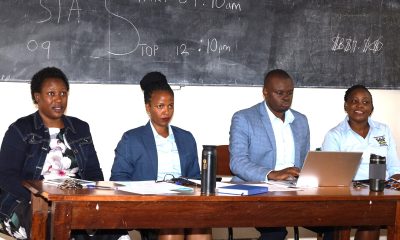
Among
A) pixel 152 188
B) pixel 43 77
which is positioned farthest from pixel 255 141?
pixel 43 77

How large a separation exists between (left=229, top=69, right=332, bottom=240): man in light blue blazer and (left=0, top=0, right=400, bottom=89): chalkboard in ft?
3.25

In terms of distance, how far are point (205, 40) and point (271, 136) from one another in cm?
125

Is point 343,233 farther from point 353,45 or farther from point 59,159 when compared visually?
point 353,45

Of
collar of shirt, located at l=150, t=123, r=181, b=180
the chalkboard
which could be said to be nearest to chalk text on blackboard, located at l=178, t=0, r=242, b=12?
the chalkboard

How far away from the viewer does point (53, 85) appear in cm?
400

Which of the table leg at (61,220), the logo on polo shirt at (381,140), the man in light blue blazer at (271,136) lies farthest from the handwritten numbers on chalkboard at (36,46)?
the logo on polo shirt at (381,140)

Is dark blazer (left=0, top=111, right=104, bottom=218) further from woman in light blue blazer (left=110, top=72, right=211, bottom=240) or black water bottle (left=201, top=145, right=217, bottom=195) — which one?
black water bottle (left=201, top=145, right=217, bottom=195)

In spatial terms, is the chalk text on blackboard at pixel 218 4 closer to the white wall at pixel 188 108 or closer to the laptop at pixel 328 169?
the white wall at pixel 188 108

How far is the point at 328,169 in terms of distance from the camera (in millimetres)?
3611

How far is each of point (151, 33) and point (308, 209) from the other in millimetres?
2241

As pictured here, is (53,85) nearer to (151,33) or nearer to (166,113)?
(166,113)

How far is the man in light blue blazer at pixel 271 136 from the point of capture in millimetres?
4223

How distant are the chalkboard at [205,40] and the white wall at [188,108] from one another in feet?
0.35

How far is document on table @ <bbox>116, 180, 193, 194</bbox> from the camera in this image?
3.16m
